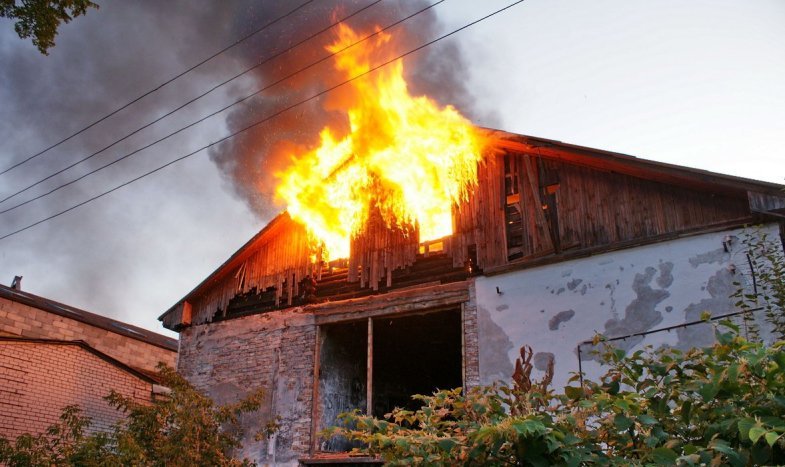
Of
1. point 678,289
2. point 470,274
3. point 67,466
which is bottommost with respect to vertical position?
point 67,466

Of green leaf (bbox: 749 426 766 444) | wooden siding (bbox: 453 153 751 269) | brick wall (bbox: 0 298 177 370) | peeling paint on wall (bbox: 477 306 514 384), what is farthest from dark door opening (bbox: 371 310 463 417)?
green leaf (bbox: 749 426 766 444)

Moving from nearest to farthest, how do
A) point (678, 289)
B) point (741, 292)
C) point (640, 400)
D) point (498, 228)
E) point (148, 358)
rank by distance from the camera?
point (640, 400)
point (741, 292)
point (678, 289)
point (498, 228)
point (148, 358)

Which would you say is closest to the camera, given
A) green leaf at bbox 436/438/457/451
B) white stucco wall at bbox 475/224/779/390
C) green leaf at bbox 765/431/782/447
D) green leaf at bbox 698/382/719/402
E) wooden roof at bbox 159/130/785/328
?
green leaf at bbox 765/431/782/447

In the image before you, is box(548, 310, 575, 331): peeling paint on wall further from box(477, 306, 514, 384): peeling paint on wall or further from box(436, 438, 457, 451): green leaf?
box(436, 438, 457, 451): green leaf

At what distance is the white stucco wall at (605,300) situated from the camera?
31.7 feet

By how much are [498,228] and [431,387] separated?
8.17 meters

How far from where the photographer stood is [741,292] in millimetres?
9227

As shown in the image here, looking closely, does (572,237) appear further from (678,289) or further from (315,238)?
(315,238)

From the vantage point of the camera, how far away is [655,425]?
14.3ft

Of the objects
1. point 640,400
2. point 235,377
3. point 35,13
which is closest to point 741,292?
point 640,400

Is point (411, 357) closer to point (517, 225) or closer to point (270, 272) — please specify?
point (270, 272)

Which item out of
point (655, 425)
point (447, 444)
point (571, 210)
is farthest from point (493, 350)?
point (655, 425)

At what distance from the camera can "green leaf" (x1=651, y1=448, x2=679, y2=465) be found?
3.93 m

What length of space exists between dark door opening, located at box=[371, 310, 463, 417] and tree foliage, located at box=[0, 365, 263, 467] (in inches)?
165
